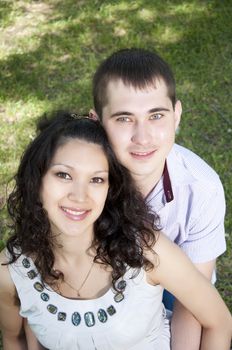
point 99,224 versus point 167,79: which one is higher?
point 167,79

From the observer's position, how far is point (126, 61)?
261cm

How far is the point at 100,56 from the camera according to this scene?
223 inches

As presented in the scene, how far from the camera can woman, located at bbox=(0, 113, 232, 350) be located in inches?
90.5

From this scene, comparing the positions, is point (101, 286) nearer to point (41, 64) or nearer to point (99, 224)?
point (99, 224)

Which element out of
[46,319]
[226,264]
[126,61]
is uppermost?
[126,61]

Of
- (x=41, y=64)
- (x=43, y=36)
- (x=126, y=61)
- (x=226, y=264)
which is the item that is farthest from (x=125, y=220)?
(x=43, y=36)

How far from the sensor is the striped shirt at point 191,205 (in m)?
2.67

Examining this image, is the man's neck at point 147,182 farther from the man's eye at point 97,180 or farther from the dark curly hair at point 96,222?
the man's eye at point 97,180

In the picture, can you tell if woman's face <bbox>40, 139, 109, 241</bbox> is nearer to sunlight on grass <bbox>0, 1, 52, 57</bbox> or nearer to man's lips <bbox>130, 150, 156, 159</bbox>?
man's lips <bbox>130, 150, 156, 159</bbox>

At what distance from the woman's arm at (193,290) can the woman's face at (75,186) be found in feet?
1.09

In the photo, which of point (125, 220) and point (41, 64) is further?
point (41, 64)

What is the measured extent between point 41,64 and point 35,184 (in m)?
3.49

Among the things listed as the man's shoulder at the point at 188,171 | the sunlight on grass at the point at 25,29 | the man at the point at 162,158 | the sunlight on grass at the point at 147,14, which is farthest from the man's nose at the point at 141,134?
the sunlight on grass at the point at 147,14

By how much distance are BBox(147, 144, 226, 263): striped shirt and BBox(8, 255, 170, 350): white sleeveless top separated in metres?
0.38
